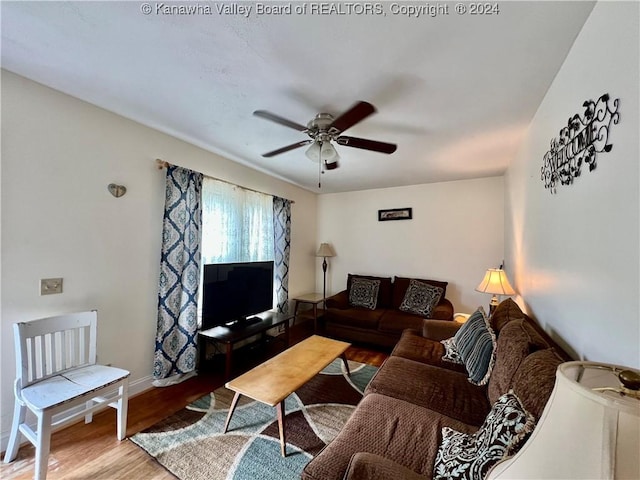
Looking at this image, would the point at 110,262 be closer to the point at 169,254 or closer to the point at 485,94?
the point at 169,254

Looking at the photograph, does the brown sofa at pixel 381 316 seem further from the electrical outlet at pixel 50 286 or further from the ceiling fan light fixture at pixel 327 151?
the electrical outlet at pixel 50 286

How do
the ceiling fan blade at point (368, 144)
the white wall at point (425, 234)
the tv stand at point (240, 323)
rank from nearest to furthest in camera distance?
the ceiling fan blade at point (368, 144) < the tv stand at point (240, 323) < the white wall at point (425, 234)

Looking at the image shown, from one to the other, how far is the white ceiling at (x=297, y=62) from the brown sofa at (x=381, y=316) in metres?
2.22

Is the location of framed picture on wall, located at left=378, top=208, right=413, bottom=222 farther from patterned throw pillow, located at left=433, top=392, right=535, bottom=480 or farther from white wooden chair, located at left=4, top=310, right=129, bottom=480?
white wooden chair, located at left=4, top=310, right=129, bottom=480

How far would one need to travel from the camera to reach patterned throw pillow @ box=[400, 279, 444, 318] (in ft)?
12.1

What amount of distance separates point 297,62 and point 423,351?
243 cm

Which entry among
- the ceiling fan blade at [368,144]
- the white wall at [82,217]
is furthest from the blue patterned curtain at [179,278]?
the ceiling fan blade at [368,144]

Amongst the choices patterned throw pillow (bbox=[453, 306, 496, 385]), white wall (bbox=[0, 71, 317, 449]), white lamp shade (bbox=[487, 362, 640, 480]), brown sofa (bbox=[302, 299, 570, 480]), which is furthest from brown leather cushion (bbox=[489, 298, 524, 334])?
white wall (bbox=[0, 71, 317, 449])

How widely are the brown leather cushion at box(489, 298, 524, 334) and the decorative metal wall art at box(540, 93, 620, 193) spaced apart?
945 millimetres

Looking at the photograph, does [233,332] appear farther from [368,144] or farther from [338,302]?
[368,144]

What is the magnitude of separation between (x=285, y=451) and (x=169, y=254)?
190 centimetres

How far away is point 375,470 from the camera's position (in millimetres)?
1025

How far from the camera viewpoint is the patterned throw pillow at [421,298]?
3682 millimetres

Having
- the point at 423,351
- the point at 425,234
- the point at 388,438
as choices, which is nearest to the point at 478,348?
the point at 423,351
